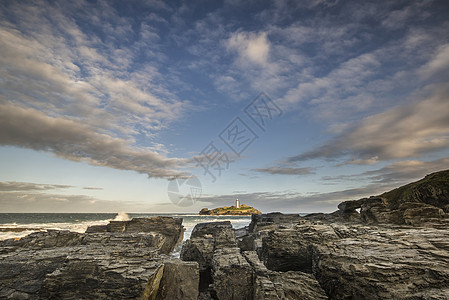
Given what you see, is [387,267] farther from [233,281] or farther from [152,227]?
[152,227]

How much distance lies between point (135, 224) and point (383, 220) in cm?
1813

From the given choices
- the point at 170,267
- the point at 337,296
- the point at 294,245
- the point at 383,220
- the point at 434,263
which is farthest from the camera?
the point at 383,220

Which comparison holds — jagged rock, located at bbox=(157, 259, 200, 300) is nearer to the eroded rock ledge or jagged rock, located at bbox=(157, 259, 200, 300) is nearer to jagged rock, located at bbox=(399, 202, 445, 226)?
the eroded rock ledge

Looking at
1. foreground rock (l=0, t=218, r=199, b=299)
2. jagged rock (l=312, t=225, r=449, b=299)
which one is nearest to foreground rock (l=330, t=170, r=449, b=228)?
jagged rock (l=312, t=225, r=449, b=299)

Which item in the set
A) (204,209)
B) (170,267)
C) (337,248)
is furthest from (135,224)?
(204,209)

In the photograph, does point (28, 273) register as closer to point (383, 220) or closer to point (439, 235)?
point (439, 235)

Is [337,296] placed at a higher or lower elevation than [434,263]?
lower

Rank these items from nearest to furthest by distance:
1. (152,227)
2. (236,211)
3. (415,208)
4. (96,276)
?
(96,276) < (415,208) < (152,227) < (236,211)

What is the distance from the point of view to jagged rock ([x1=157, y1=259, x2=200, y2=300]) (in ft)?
20.3

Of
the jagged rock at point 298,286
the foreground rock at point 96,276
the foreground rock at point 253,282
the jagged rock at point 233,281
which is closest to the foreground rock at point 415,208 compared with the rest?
the jagged rock at point 298,286

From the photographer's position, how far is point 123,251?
705 cm

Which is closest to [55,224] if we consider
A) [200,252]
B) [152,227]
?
[152,227]

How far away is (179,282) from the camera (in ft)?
20.9

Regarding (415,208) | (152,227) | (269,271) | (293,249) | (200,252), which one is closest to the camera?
(269,271)
